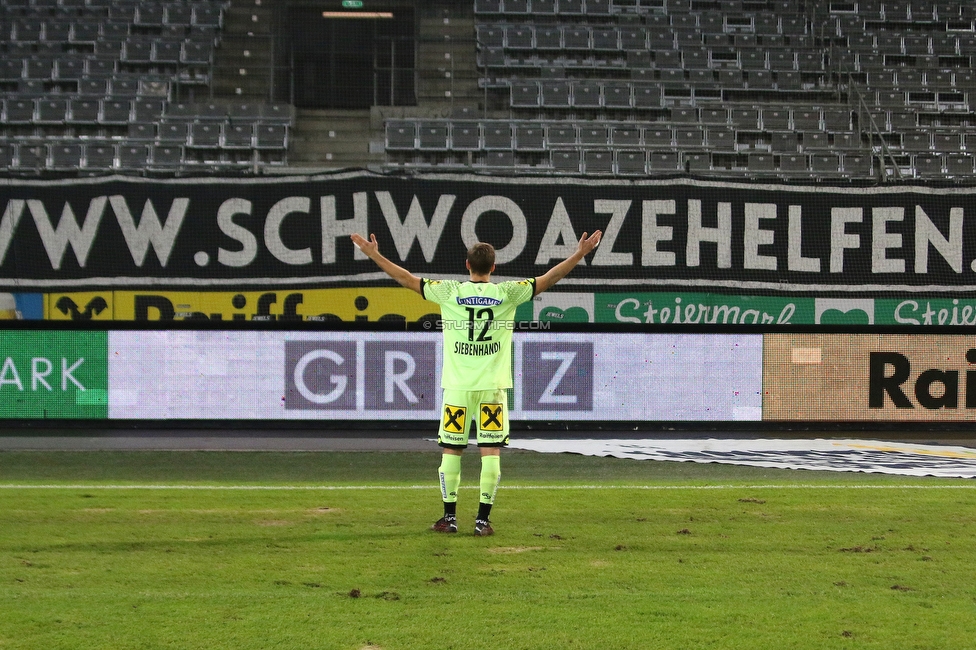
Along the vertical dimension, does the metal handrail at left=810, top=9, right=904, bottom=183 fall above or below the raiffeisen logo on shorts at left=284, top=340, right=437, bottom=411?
above

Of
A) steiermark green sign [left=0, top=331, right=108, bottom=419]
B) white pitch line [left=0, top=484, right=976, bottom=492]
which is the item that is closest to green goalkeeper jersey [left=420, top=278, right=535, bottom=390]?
white pitch line [left=0, top=484, right=976, bottom=492]

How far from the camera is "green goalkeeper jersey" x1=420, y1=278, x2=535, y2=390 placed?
6375 millimetres

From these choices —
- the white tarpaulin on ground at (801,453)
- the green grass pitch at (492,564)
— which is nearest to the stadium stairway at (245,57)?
the white tarpaulin on ground at (801,453)

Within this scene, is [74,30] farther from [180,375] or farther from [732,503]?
[732,503]

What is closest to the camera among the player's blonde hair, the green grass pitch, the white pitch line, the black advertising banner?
the green grass pitch

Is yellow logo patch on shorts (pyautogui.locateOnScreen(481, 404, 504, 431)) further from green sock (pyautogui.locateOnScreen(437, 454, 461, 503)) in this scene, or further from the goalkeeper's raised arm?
the goalkeeper's raised arm

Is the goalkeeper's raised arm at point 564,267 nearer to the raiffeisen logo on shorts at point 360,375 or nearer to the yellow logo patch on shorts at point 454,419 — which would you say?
the yellow logo patch on shorts at point 454,419

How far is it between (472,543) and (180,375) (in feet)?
27.8

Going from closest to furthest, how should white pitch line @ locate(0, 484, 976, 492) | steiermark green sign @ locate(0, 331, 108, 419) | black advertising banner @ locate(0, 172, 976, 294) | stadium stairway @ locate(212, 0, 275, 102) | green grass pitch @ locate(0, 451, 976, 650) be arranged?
1. green grass pitch @ locate(0, 451, 976, 650)
2. white pitch line @ locate(0, 484, 976, 492)
3. steiermark green sign @ locate(0, 331, 108, 419)
4. black advertising banner @ locate(0, 172, 976, 294)
5. stadium stairway @ locate(212, 0, 275, 102)

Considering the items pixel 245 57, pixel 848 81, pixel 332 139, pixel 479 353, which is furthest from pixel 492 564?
pixel 245 57

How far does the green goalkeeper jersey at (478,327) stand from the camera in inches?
251

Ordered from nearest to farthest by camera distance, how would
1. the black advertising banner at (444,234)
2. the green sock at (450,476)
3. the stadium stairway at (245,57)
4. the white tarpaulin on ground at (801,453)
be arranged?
the green sock at (450,476) < the white tarpaulin on ground at (801,453) < the black advertising banner at (444,234) < the stadium stairway at (245,57)

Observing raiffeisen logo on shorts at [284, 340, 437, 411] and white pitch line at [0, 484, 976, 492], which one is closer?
white pitch line at [0, 484, 976, 492]

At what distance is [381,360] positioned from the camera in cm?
1361
